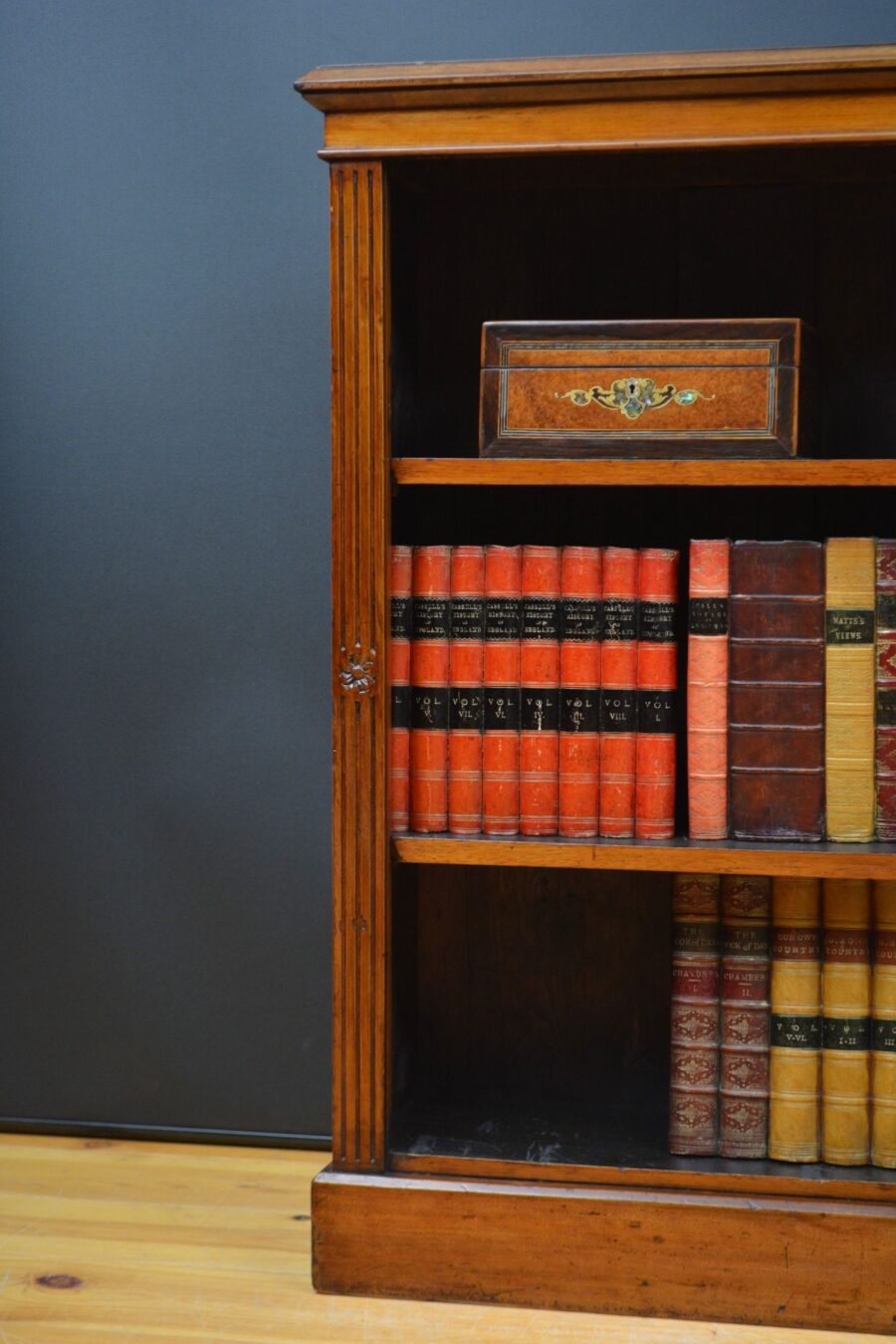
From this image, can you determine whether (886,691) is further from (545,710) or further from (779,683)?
(545,710)

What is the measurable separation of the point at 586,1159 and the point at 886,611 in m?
0.74

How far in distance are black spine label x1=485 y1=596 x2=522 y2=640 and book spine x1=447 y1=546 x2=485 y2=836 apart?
11 millimetres

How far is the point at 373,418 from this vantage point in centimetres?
160

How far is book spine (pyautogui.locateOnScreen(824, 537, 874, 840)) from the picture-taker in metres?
1.60

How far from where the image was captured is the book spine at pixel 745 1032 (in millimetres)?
1657

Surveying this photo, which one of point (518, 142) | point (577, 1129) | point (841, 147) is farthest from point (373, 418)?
point (577, 1129)

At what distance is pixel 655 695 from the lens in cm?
164

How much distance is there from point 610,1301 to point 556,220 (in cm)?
139

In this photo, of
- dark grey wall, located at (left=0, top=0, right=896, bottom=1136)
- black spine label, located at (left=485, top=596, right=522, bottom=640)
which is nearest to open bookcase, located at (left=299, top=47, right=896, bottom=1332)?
black spine label, located at (left=485, top=596, right=522, bottom=640)

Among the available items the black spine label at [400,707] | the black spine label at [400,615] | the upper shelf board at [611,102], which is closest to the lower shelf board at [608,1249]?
the black spine label at [400,707]

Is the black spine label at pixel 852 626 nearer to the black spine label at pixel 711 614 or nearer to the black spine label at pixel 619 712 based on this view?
the black spine label at pixel 711 614

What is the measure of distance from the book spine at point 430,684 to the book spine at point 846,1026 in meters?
0.48

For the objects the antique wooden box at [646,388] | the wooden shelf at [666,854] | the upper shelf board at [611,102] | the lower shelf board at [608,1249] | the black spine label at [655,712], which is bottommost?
the lower shelf board at [608,1249]

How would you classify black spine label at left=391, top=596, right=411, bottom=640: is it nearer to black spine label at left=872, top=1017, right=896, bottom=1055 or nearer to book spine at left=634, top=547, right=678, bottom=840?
book spine at left=634, top=547, right=678, bottom=840
